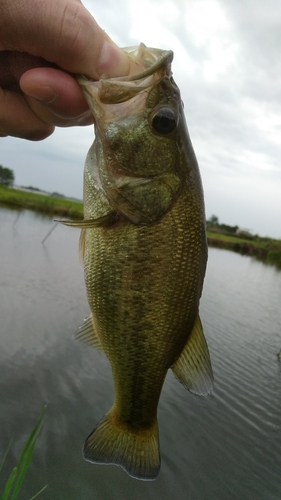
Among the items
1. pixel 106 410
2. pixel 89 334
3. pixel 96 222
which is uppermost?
pixel 96 222

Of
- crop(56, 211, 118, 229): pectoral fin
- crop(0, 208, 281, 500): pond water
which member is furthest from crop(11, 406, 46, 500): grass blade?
crop(0, 208, 281, 500): pond water

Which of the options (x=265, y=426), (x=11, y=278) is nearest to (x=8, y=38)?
(x=265, y=426)

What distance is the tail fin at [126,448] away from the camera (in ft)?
7.93

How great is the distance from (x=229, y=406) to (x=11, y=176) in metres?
67.0

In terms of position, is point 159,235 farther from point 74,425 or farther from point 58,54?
point 74,425

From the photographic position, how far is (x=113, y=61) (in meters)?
1.86

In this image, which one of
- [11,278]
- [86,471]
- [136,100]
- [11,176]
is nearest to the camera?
[136,100]

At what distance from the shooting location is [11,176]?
70.1 metres

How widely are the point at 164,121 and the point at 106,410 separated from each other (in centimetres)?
840

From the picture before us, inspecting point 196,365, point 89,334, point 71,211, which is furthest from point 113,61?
point 71,211

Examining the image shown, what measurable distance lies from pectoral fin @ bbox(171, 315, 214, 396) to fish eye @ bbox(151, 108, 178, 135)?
1.12m

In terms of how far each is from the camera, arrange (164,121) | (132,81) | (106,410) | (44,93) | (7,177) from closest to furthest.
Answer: (44,93)
(132,81)
(164,121)
(106,410)
(7,177)

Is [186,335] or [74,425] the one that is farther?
[74,425]

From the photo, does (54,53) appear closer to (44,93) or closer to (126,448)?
(44,93)
